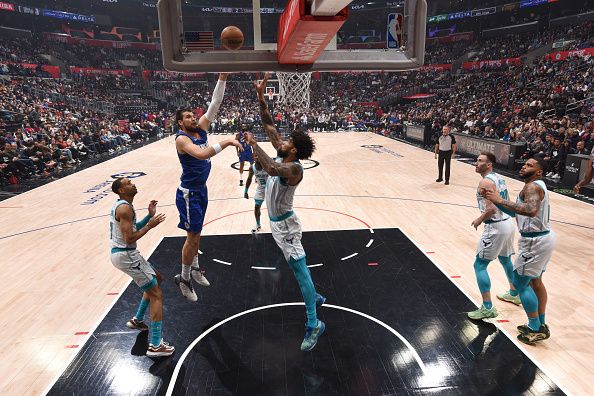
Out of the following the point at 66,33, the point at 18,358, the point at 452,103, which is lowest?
A: the point at 18,358

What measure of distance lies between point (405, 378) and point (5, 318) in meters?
4.56

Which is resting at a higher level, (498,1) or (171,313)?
(498,1)

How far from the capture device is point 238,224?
25.8 ft

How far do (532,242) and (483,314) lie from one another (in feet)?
3.35

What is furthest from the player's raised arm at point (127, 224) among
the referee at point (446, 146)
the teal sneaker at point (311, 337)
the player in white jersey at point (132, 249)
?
the referee at point (446, 146)

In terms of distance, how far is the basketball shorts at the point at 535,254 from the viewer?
3753 millimetres

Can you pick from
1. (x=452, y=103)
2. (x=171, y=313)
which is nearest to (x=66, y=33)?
(x=452, y=103)

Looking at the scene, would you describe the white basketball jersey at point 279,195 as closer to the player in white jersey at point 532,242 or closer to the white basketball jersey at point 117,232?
the white basketball jersey at point 117,232

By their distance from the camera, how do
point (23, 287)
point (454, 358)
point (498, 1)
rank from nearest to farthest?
1. point (454, 358)
2. point (23, 287)
3. point (498, 1)

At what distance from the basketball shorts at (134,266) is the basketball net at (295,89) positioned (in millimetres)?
18336

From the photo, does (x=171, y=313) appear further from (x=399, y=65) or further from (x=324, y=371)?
(x=399, y=65)

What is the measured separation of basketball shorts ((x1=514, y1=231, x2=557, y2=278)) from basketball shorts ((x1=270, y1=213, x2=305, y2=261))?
84.6 inches

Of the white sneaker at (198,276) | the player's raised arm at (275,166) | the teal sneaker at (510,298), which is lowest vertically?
the teal sneaker at (510,298)

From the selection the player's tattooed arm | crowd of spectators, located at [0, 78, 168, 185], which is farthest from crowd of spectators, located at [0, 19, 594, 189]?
the player's tattooed arm
